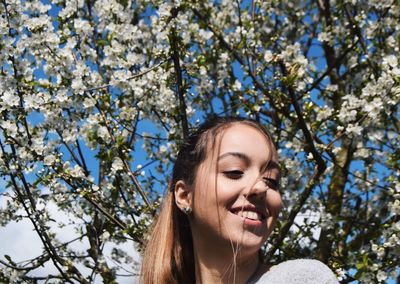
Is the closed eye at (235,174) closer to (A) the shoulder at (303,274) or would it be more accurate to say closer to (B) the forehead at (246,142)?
(B) the forehead at (246,142)

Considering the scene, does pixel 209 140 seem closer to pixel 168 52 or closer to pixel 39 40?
pixel 168 52

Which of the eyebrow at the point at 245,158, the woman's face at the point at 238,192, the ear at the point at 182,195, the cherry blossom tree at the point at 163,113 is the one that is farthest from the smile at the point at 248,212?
the cherry blossom tree at the point at 163,113

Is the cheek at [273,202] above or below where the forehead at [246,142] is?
below

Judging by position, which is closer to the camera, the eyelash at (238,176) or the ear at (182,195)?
the eyelash at (238,176)

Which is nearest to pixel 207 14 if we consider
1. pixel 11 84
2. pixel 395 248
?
pixel 11 84

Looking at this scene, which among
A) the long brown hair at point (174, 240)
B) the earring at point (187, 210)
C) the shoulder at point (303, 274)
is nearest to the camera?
the shoulder at point (303, 274)

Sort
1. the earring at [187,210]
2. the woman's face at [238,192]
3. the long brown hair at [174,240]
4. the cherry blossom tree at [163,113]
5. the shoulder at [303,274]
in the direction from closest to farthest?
the shoulder at [303,274] → the woman's face at [238,192] → the earring at [187,210] → the long brown hair at [174,240] → the cherry blossom tree at [163,113]

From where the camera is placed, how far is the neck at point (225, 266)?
166cm

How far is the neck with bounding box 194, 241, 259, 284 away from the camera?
65.4 inches

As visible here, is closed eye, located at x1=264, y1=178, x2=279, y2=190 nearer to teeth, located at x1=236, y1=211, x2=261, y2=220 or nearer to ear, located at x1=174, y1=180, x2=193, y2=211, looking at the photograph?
teeth, located at x1=236, y1=211, x2=261, y2=220

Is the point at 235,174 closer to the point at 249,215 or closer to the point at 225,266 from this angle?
the point at 249,215

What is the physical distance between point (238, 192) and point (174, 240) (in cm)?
47

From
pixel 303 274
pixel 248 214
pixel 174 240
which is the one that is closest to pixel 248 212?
pixel 248 214

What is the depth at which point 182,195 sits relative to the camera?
73.7 inches
